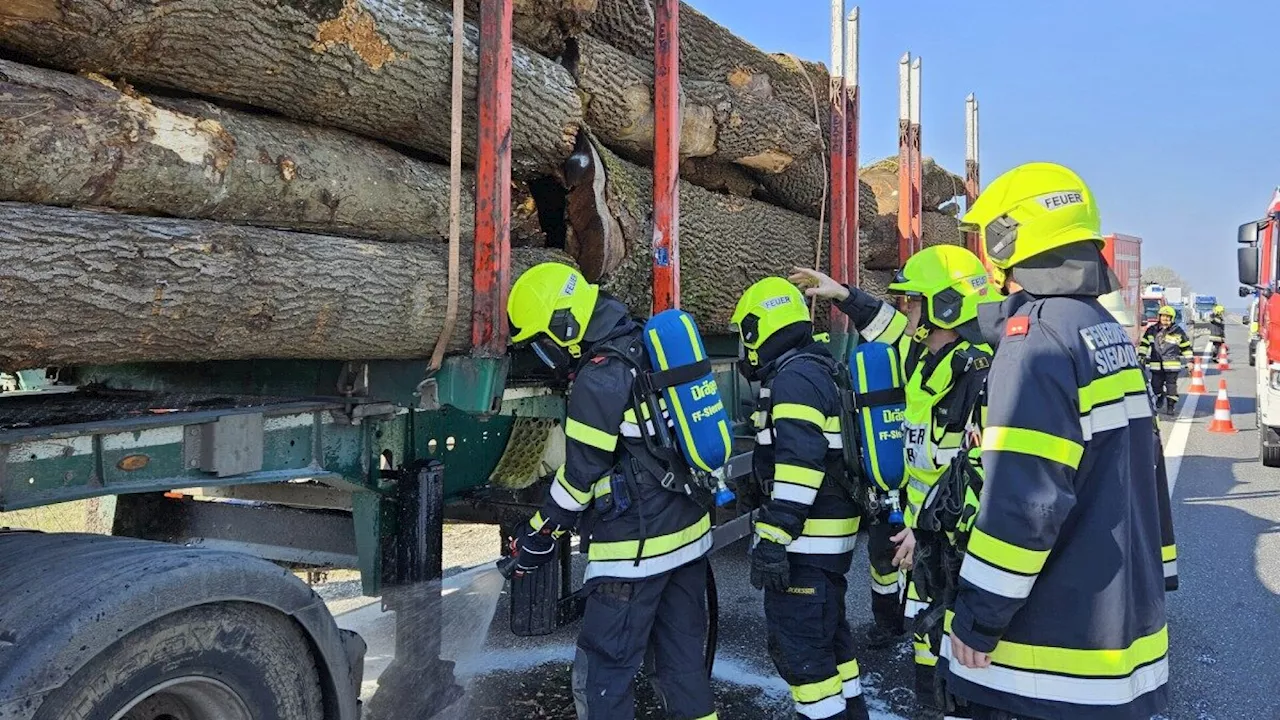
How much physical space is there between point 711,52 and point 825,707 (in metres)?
4.08

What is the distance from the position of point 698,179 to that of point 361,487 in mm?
3249

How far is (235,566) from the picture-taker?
2504mm

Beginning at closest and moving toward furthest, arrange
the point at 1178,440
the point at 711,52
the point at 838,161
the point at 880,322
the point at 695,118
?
the point at 880,322 → the point at 695,118 → the point at 711,52 → the point at 838,161 → the point at 1178,440

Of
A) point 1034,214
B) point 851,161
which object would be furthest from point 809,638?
point 851,161

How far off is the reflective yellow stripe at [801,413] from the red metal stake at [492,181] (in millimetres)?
1125

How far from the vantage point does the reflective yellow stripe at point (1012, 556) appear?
2217 millimetres

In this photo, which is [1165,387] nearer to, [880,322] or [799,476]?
→ [880,322]

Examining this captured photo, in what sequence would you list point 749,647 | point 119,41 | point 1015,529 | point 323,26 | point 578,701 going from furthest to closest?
point 749,647 < point 578,701 < point 323,26 < point 119,41 < point 1015,529

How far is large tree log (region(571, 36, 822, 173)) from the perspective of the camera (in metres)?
4.61

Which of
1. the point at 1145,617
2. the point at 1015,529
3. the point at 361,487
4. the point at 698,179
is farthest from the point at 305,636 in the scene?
the point at 698,179

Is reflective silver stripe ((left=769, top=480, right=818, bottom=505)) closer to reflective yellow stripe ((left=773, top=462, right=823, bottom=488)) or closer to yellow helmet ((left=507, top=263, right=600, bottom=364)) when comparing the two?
reflective yellow stripe ((left=773, top=462, right=823, bottom=488))

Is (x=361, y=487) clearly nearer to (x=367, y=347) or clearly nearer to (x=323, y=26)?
(x=367, y=347)

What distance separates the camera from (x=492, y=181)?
346 centimetres

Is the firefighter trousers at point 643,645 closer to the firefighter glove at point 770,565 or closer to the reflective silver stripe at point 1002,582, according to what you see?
the firefighter glove at point 770,565
